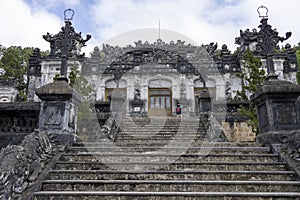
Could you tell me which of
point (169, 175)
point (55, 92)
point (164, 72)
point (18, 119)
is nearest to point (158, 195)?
point (169, 175)

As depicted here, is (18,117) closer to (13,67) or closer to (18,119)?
(18,119)

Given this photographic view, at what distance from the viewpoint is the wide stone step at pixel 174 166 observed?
4.71 meters

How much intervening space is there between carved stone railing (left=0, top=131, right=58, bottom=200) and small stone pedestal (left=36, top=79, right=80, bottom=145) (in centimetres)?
79

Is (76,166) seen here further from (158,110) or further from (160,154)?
(158,110)

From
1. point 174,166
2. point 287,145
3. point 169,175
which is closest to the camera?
point 169,175

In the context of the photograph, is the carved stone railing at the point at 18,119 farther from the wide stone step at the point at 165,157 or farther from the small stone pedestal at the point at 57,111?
the wide stone step at the point at 165,157

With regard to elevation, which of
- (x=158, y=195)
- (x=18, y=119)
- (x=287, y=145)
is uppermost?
(x=18, y=119)

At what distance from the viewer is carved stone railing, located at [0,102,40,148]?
5.80 metres

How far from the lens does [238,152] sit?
5434 millimetres

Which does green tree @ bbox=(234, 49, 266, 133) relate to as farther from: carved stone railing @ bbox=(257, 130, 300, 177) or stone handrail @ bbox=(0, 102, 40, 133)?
stone handrail @ bbox=(0, 102, 40, 133)

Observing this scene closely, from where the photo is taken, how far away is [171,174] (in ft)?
14.7

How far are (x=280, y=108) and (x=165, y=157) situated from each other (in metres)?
2.85

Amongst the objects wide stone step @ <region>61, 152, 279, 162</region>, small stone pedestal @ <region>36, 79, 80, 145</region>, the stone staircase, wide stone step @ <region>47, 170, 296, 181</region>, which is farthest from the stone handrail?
wide stone step @ <region>47, 170, 296, 181</region>

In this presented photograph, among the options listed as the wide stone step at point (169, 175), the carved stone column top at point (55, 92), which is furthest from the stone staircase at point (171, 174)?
the carved stone column top at point (55, 92)
